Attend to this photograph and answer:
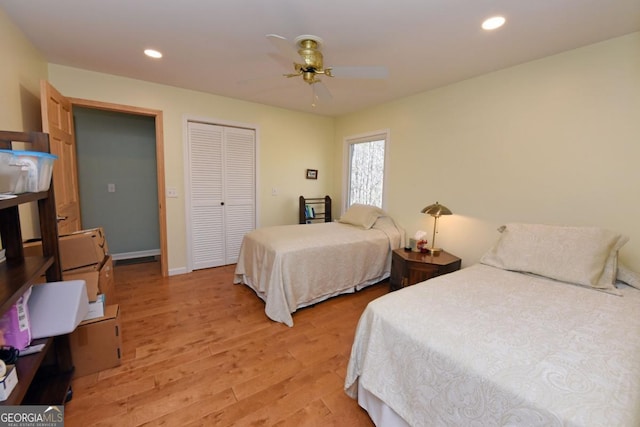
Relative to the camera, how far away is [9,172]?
1.14 m

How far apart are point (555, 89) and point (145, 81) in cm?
405

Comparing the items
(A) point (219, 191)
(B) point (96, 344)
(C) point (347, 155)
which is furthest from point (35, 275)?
(C) point (347, 155)

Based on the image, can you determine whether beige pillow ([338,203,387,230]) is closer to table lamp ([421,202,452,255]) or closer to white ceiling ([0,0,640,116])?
table lamp ([421,202,452,255])

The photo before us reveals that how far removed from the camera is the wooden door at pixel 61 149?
2.16 metres

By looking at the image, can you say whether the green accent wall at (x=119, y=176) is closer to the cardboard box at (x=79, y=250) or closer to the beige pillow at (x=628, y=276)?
the cardboard box at (x=79, y=250)

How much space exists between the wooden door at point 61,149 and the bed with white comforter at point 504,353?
2.66 m

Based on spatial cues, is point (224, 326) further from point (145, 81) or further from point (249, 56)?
point (145, 81)

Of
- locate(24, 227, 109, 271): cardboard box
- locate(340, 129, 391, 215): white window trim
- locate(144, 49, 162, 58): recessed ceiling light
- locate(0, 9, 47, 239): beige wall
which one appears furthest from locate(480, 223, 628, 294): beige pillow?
locate(0, 9, 47, 239): beige wall

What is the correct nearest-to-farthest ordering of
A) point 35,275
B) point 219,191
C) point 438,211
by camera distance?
point 35,275 < point 438,211 < point 219,191

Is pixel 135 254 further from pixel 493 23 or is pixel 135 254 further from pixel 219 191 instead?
pixel 493 23

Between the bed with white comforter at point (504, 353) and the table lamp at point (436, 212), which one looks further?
the table lamp at point (436, 212)

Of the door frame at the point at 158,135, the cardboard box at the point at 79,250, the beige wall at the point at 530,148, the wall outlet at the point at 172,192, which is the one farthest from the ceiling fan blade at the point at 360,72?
the wall outlet at the point at 172,192

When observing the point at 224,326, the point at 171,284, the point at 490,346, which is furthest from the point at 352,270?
the point at 171,284

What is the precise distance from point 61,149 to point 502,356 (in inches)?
140
